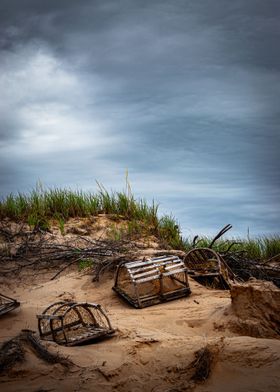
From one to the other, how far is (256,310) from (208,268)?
2.66m

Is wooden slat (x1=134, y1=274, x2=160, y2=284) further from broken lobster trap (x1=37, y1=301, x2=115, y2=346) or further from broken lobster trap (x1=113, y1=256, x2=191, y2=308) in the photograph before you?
broken lobster trap (x1=37, y1=301, x2=115, y2=346)

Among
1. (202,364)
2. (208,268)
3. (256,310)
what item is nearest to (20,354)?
(202,364)

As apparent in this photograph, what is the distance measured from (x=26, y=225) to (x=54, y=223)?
701 millimetres

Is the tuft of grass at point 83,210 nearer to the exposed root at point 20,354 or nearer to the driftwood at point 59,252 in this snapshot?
the driftwood at point 59,252

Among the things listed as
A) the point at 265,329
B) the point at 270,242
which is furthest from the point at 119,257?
the point at 270,242

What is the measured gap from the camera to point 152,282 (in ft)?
24.7

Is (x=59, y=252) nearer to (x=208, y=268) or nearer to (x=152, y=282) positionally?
(x=152, y=282)

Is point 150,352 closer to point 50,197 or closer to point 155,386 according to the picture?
point 155,386

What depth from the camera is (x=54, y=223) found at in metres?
11.4

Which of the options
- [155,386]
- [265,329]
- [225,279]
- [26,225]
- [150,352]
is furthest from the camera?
[26,225]

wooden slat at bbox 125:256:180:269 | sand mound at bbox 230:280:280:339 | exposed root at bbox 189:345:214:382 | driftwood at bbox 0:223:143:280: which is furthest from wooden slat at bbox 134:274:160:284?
exposed root at bbox 189:345:214:382

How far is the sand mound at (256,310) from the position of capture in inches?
213

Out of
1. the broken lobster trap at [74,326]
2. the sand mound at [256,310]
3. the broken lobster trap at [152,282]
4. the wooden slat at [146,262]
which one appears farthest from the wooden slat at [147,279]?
the sand mound at [256,310]

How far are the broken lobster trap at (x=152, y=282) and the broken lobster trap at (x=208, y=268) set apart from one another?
55 cm
